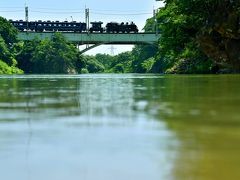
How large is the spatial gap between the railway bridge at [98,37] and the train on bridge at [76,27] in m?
1.12

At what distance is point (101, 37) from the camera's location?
91.6 meters

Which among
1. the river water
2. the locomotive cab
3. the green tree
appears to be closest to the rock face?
the river water

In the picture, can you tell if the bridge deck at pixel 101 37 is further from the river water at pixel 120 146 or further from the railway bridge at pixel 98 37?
the river water at pixel 120 146

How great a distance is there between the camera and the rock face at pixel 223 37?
32.1 meters

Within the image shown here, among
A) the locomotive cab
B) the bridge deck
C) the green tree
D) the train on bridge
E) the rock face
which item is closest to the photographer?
the rock face

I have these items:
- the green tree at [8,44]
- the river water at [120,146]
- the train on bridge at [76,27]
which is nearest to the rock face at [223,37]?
the river water at [120,146]

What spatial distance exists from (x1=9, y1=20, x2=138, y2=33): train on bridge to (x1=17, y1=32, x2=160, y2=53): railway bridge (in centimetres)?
112

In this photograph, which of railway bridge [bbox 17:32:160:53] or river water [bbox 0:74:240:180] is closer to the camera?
river water [bbox 0:74:240:180]

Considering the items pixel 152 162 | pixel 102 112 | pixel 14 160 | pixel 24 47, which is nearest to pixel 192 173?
pixel 152 162

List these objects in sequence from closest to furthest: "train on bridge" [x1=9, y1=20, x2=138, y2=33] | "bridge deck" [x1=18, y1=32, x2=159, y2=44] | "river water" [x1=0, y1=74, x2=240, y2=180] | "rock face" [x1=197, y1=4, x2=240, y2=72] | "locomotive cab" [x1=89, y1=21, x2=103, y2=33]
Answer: "river water" [x1=0, y1=74, x2=240, y2=180]
"rock face" [x1=197, y1=4, x2=240, y2=72]
"bridge deck" [x1=18, y1=32, x2=159, y2=44]
"train on bridge" [x1=9, y1=20, x2=138, y2=33]
"locomotive cab" [x1=89, y1=21, x2=103, y2=33]

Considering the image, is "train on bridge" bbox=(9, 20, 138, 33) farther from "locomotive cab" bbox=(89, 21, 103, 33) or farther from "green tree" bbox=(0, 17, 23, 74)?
→ "green tree" bbox=(0, 17, 23, 74)

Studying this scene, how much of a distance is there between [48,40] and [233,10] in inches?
2472

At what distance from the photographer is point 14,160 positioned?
2.91 m

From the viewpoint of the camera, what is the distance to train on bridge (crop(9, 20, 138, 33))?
92.3 m
